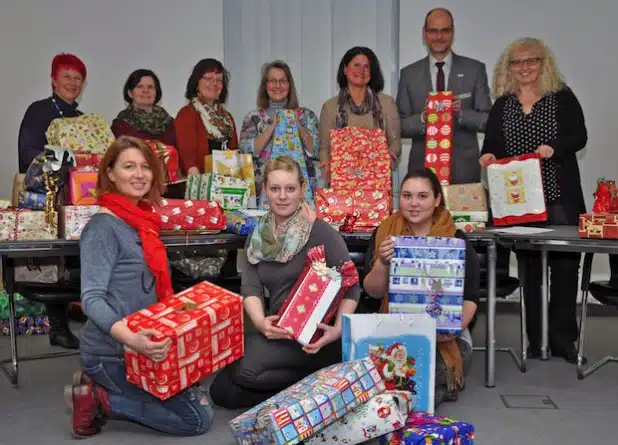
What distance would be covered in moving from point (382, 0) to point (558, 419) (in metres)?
3.97

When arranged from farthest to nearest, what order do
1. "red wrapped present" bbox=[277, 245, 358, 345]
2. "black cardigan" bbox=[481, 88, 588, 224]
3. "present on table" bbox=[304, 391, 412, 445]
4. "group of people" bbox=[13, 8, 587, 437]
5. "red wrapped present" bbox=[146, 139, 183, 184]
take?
"black cardigan" bbox=[481, 88, 588, 224], "red wrapped present" bbox=[146, 139, 183, 184], "red wrapped present" bbox=[277, 245, 358, 345], "group of people" bbox=[13, 8, 587, 437], "present on table" bbox=[304, 391, 412, 445]

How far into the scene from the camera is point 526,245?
12.3 feet

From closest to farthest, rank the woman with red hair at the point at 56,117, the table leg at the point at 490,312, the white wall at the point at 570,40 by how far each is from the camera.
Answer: the table leg at the point at 490,312, the woman with red hair at the point at 56,117, the white wall at the point at 570,40

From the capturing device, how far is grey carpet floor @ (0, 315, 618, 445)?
308 cm

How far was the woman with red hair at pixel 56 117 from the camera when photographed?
4.70m

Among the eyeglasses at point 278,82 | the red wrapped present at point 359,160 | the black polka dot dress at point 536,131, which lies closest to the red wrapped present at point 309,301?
the red wrapped present at point 359,160

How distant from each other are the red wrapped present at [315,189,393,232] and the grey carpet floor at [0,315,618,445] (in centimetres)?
97

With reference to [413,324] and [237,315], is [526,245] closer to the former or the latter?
[413,324]

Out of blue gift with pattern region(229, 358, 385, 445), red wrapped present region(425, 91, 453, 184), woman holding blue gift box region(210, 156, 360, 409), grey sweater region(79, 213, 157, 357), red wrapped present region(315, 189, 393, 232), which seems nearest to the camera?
blue gift with pattern region(229, 358, 385, 445)

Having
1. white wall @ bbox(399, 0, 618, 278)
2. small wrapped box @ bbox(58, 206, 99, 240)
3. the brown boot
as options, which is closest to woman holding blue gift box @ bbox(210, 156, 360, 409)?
the brown boot

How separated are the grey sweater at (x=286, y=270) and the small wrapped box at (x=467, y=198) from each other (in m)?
0.98

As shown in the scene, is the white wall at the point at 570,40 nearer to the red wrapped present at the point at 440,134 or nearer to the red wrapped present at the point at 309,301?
the red wrapped present at the point at 440,134

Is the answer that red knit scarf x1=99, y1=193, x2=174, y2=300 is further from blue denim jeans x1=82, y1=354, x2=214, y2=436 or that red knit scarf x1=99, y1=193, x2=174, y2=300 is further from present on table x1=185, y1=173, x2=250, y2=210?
present on table x1=185, y1=173, x2=250, y2=210

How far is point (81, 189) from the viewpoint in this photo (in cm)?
379
